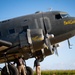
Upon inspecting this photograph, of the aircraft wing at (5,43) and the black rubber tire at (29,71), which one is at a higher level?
the aircraft wing at (5,43)

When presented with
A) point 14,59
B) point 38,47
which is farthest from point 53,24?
point 14,59

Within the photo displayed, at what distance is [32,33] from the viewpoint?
1911cm

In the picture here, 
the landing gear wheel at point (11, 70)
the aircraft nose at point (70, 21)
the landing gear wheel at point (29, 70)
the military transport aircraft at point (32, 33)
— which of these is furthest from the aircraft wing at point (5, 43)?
the landing gear wheel at point (29, 70)

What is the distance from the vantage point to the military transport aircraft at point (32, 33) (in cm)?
1917

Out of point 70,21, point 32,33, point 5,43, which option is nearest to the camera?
point 32,33

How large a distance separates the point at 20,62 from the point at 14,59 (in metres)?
0.72

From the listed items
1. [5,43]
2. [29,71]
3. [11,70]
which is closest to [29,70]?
[29,71]

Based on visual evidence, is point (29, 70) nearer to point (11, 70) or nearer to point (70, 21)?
point (11, 70)

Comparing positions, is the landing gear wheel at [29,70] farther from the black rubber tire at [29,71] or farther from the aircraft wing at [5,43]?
the aircraft wing at [5,43]

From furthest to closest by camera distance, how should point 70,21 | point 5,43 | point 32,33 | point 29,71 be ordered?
point 29,71 → point 70,21 → point 5,43 → point 32,33

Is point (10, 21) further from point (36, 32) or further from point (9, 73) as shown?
point (9, 73)

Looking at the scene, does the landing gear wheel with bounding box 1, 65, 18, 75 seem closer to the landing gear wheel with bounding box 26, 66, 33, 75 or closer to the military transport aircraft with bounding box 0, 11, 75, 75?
the military transport aircraft with bounding box 0, 11, 75, 75

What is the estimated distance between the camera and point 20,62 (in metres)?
22.0

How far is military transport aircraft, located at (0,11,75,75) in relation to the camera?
755 inches
